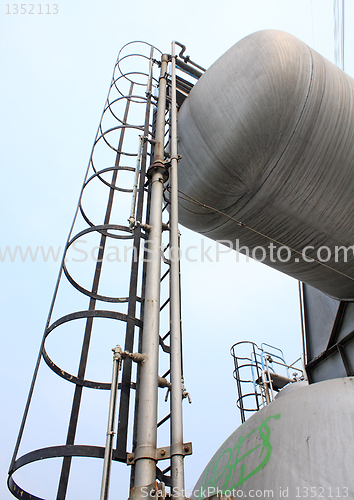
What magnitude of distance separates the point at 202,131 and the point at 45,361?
11.0ft

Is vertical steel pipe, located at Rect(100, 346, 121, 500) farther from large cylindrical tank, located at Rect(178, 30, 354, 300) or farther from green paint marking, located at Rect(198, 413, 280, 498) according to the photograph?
large cylindrical tank, located at Rect(178, 30, 354, 300)

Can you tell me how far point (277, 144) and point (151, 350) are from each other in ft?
10.2

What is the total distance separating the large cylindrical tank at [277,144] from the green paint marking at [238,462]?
2.46 m

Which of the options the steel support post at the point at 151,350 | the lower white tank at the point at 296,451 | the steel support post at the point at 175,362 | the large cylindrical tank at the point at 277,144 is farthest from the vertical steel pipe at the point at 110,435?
the large cylindrical tank at the point at 277,144

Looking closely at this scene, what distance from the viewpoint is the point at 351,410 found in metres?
3.00

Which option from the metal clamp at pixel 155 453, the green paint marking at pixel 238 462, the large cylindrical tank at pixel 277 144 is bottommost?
the metal clamp at pixel 155 453

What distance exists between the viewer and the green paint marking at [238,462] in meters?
3.16

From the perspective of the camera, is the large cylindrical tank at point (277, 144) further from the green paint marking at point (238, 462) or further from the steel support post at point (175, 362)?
the green paint marking at point (238, 462)

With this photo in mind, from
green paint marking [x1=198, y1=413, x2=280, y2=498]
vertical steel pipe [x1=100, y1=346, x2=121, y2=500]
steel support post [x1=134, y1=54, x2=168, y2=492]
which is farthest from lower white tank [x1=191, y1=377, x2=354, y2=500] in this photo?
vertical steel pipe [x1=100, y1=346, x2=121, y2=500]

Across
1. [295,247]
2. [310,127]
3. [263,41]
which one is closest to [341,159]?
[310,127]

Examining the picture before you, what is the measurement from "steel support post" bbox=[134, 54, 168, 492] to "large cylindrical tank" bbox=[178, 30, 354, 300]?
40.7 inches

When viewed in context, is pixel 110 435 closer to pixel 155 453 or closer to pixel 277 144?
Answer: pixel 155 453

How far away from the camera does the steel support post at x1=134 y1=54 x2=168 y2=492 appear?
2.37 meters

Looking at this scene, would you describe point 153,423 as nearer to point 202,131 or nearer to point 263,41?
point 202,131
